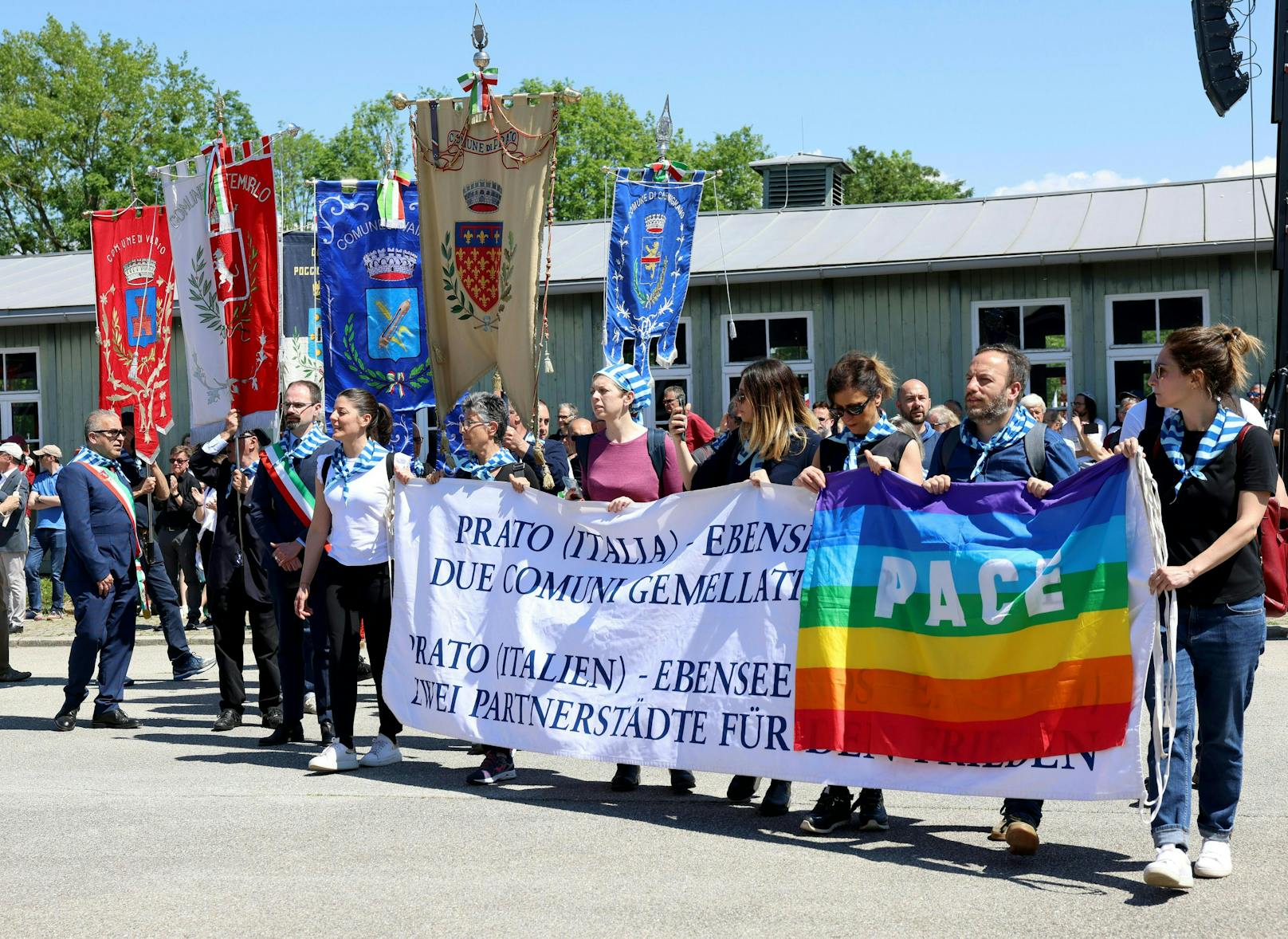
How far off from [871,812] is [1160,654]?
1485 mm

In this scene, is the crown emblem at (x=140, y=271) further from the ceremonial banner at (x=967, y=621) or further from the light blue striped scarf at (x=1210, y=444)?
the light blue striped scarf at (x=1210, y=444)

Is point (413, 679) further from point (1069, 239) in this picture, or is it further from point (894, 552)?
point (1069, 239)

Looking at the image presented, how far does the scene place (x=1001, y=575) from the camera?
234 inches

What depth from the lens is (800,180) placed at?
28.3m

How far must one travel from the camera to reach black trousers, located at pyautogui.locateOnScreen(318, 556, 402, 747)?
7781mm

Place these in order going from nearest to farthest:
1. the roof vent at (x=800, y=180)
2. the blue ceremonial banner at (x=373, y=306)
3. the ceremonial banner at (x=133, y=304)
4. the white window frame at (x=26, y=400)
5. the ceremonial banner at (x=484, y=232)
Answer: the ceremonial banner at (x=484, y=232), the blue ceremonial banner at (x=373, y=306), the ceremonial banner at (x=133, y=304), the white window frame at (x=26, y=400), the roof vent at (x=800, y=180)

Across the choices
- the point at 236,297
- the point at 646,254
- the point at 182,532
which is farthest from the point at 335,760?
the point at 182,532

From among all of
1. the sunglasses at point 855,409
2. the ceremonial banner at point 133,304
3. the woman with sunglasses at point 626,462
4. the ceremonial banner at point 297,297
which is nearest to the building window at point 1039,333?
the ceremonial banner at point 297,297

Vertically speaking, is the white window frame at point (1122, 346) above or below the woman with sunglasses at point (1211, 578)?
above

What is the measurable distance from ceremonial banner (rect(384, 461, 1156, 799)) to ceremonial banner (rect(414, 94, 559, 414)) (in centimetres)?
186

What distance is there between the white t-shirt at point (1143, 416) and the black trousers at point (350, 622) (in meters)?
3.88

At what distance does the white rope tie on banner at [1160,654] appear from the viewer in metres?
5.39

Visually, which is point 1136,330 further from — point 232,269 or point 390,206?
point 232,269

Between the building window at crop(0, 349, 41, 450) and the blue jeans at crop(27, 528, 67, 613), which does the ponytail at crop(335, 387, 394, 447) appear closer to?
the blue jeans at crop(27, 528, 67, 613)
